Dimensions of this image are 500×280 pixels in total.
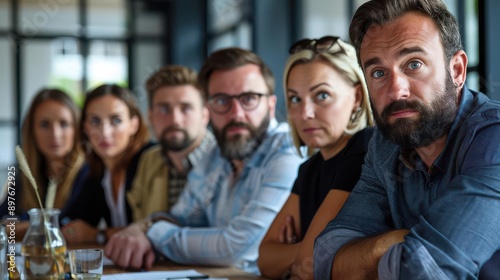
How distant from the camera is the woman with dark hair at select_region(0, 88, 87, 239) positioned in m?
4.20

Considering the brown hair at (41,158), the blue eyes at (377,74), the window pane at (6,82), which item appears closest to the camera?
the blue eyes at (377,74)

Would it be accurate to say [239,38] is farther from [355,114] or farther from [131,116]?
[355,114]

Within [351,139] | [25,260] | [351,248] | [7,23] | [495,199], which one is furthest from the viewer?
[7,23]

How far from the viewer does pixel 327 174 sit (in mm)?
2189

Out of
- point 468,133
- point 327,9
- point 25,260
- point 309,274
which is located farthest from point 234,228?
point 327,9

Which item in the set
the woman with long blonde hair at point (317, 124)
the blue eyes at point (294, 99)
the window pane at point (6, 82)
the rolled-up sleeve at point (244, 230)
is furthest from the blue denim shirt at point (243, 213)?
the window pane at point (6, 82)

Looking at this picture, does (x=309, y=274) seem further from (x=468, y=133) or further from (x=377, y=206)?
(x=468, y=133)

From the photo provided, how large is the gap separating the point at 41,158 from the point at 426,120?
326cm

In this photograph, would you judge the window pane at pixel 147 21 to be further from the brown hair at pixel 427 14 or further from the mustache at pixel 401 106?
the mustache at pixel 401 106

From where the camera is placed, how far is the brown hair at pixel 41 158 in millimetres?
4145

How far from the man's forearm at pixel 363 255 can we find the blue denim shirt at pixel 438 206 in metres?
0.04

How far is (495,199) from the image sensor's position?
142 cm

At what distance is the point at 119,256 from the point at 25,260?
22.2 inches

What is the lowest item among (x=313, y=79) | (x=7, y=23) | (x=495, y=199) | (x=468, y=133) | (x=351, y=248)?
(x=351, y=248)
